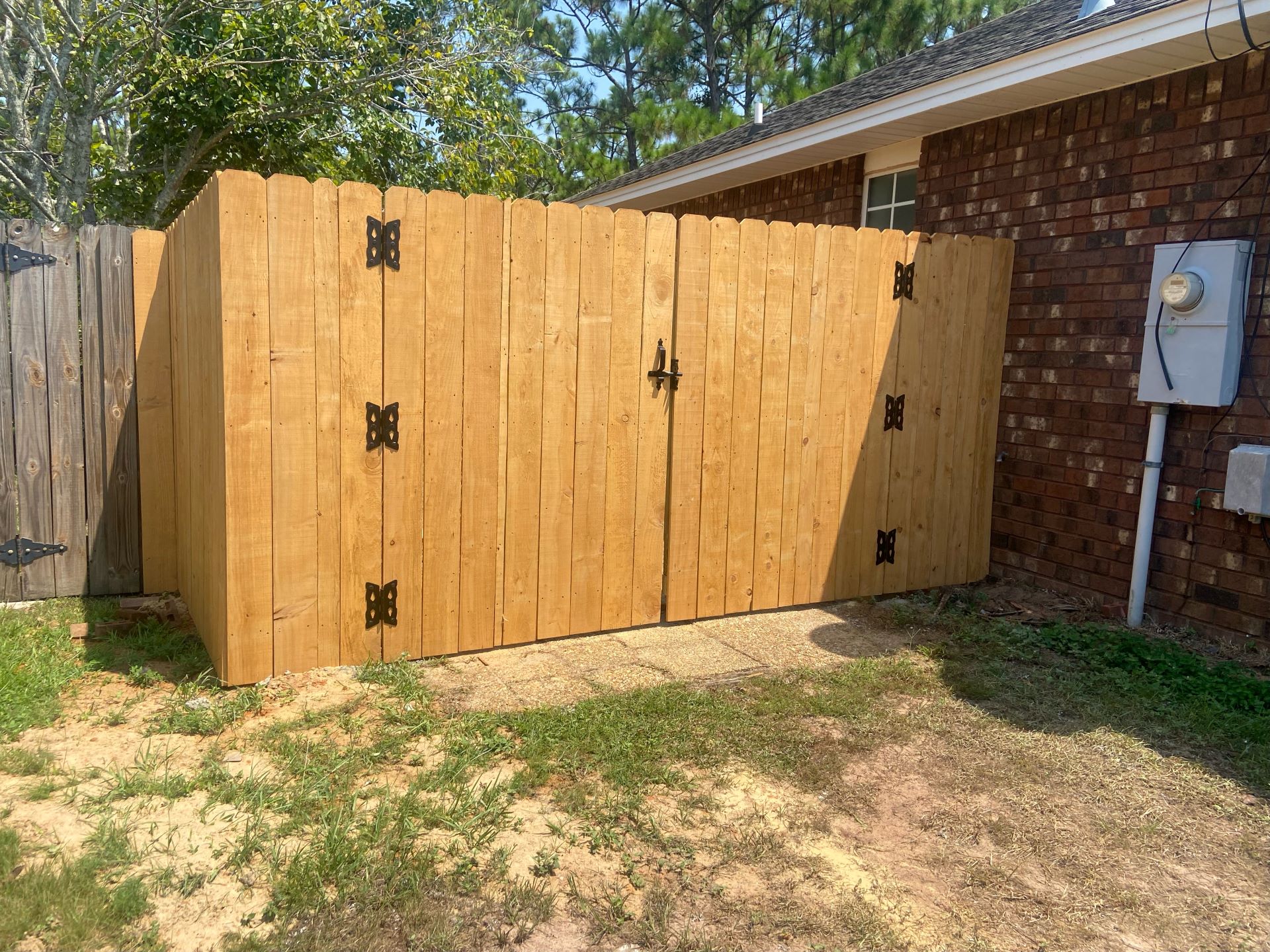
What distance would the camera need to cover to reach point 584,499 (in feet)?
15.3

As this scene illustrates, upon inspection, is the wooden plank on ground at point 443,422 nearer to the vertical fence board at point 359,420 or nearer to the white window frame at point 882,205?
the vertical fence board at point 359,420

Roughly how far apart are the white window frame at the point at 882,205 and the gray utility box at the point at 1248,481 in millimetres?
3181

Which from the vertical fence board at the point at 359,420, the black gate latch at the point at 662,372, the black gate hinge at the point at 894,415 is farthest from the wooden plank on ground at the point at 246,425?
the black gate hinge at the point at 894,415

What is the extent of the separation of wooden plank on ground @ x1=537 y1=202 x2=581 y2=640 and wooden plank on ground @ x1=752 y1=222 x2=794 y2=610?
3.73 ft

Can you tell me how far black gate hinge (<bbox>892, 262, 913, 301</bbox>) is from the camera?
5.44 metres

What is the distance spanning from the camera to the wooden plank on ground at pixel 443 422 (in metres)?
4.12

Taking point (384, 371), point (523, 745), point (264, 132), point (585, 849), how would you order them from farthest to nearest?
point (264, 132)
point (384, 371)
point (523, 745)
point (585, 849)

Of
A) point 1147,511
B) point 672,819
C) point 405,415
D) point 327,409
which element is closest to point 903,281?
point 1147,511

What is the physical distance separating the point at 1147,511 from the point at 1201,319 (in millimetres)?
1049

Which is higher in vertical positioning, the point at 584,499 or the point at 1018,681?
the point at 584,499

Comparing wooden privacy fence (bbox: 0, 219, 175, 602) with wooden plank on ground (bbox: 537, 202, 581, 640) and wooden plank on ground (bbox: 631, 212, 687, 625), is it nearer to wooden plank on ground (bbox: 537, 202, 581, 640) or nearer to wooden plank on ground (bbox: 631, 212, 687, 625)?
wooden plank on ground (bbox: 537, 202, 581, 640)

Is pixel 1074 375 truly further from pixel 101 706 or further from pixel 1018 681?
pixel 101 706

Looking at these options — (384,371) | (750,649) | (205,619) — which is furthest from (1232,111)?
(205,619)

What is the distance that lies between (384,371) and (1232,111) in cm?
440
